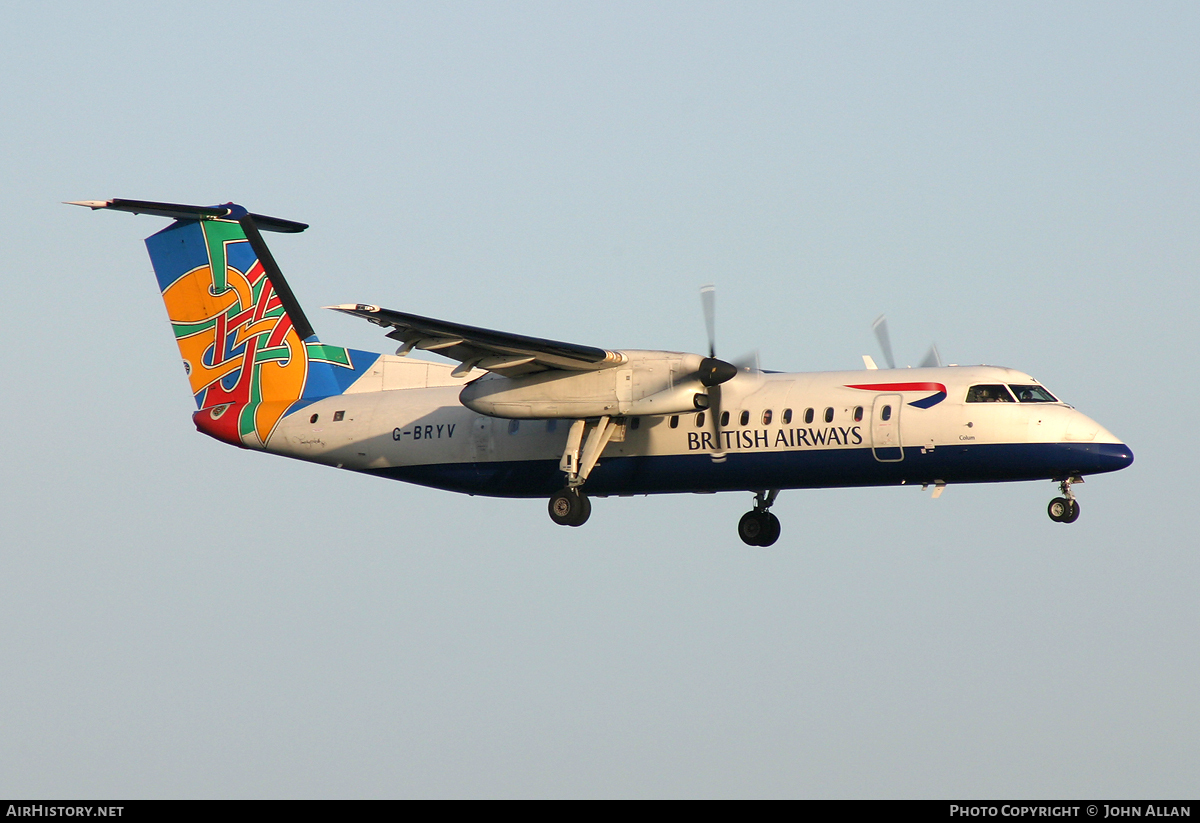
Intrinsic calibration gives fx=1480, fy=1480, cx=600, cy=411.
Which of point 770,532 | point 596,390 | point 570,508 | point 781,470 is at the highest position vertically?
point 596,390

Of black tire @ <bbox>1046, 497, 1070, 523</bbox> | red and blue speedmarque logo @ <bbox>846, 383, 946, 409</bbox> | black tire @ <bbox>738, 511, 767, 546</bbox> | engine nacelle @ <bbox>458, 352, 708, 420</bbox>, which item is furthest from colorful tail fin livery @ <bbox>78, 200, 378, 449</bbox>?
black tire @ <bbox>1046, 497, 1070, 523</bbox>

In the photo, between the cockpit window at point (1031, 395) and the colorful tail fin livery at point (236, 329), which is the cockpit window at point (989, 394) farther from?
the colorful tail fin livery at point (236, 329)

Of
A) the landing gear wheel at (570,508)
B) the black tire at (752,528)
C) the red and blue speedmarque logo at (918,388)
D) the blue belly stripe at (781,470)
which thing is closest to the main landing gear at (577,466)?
the landing gear wheel at (570,508)

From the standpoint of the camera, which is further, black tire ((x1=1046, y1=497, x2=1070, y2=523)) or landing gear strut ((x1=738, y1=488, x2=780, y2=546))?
landing gear strut ((x1=738, y1=488, x2=780, y2=546))

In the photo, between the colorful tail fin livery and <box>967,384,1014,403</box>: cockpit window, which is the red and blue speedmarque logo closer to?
<box>967,384,1014,403</box>: cockpit window

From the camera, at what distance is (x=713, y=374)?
2172 cm

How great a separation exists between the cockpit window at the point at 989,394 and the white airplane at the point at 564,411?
0.08 feet

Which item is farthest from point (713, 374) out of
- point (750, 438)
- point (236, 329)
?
point (236, 329)

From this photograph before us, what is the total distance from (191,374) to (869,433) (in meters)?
12.1

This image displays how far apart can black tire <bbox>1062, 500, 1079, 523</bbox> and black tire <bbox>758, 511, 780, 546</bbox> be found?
5.33m

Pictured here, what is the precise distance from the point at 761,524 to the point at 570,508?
12.4 feet

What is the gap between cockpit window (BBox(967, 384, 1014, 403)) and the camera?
2086 centimetres

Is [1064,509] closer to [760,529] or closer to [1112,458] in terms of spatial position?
[1112,458]

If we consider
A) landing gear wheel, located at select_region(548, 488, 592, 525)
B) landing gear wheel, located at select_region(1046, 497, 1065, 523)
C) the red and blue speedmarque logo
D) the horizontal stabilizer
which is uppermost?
the horizontal stabilizer
